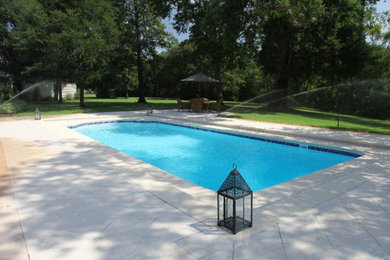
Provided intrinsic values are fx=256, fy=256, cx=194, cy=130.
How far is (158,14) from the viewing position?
65.0ft

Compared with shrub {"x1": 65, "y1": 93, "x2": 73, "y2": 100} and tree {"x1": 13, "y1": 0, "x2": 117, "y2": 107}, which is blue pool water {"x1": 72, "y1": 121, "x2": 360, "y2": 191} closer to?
tree {"x1": 13, "y1": 0, "x2": 117, "y2": 107}

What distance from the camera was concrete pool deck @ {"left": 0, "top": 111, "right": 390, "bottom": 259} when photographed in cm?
241

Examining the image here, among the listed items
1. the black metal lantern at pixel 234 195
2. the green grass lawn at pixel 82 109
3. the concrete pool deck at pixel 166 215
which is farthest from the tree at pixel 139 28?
the black metal lantern at pixel 234 195

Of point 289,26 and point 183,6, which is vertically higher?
point 183,6

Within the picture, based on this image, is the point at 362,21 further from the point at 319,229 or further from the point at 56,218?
the point at 56,218

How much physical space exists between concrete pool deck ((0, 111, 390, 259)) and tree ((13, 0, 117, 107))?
13511 millimetres

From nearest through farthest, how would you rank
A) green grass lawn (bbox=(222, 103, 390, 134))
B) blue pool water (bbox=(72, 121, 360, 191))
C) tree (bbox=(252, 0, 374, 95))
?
1. blue pool water (bbox=(72, 121, 360, 191))
2. green grass lawn (bbox=(222, 103, 390, 134))
3. tree (bbox=(252, 0, 374, 95))

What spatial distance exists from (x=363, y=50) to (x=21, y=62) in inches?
1115

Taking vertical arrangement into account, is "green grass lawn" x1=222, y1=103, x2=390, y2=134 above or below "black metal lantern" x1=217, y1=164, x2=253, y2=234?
above

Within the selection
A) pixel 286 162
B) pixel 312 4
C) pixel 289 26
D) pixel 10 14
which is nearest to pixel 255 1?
pixel 312 4

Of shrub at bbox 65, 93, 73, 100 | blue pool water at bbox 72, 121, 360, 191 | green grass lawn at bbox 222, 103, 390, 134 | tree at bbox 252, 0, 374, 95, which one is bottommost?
blue pool water at bbox 72, 121, 360, 191

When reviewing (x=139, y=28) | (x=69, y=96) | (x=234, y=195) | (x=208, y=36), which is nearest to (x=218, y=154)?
(x=234, y=195)

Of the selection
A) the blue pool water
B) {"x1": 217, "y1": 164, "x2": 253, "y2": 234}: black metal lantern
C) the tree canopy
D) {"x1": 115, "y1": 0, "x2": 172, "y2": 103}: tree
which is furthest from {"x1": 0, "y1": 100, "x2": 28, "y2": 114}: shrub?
{"x1": 217, "y1": 164, "x2": 253, "y2": 234}: black metal lantern

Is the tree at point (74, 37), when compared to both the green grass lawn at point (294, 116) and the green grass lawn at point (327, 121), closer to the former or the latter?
the green grass lawn at point (294, 116)
